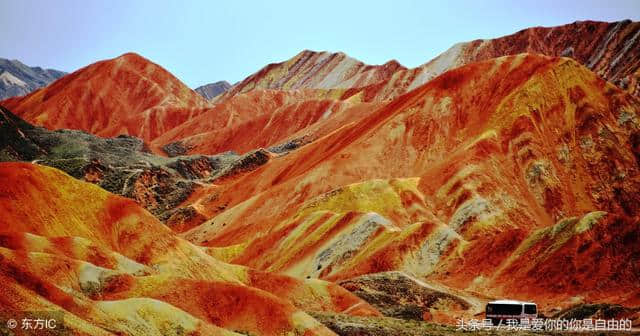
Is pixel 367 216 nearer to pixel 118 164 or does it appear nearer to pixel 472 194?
pixel 472 194

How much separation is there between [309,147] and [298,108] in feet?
191

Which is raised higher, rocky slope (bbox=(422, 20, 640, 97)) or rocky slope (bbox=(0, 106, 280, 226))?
rocky slope (bbox=(422, 20, 640, 97))

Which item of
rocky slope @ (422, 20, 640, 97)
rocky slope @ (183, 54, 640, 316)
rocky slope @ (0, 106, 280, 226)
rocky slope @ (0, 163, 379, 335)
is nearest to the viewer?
rocky slope @ (0, 163, 379, 335)

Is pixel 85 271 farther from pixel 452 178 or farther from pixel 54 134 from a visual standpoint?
pixel 54 134

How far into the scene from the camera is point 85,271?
4378 cm
